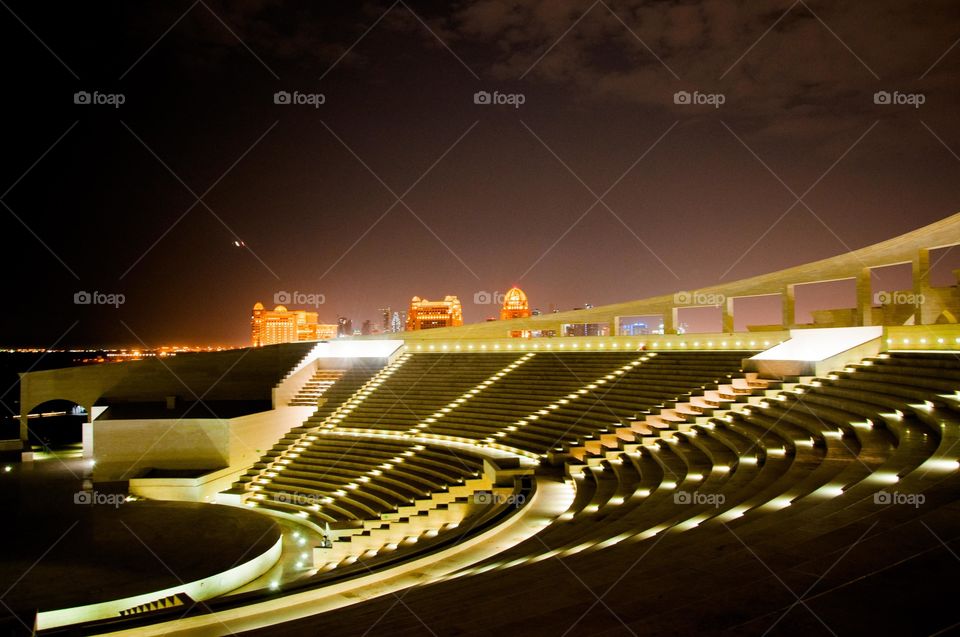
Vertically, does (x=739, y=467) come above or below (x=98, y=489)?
above

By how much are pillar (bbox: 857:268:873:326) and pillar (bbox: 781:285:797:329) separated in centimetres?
216

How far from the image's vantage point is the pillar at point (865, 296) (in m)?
17.4

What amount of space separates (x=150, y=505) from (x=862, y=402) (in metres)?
15.4

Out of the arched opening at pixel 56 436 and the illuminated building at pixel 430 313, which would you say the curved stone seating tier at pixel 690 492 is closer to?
the arched opening at pixel 56 436

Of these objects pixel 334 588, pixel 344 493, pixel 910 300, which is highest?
pixel 910 300

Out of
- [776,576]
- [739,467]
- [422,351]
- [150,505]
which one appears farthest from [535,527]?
[422,351]

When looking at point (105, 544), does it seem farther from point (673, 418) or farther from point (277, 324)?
point (277, 324)

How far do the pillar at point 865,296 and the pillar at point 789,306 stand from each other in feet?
7.07

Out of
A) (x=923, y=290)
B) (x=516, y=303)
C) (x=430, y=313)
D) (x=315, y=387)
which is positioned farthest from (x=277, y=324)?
(x=923, y=290)

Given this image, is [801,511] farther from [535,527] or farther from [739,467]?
[535,527]

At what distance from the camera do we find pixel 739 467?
957cm

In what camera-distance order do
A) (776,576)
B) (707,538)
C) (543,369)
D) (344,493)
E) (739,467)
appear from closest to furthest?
(776,576) → (707,538) → (739,467) → (344,493) → (543,369)

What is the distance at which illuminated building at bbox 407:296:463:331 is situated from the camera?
75.5 meters

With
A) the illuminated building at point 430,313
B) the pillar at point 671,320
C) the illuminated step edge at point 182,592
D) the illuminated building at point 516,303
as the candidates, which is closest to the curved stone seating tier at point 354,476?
the illuminated step edge at point 182,592
